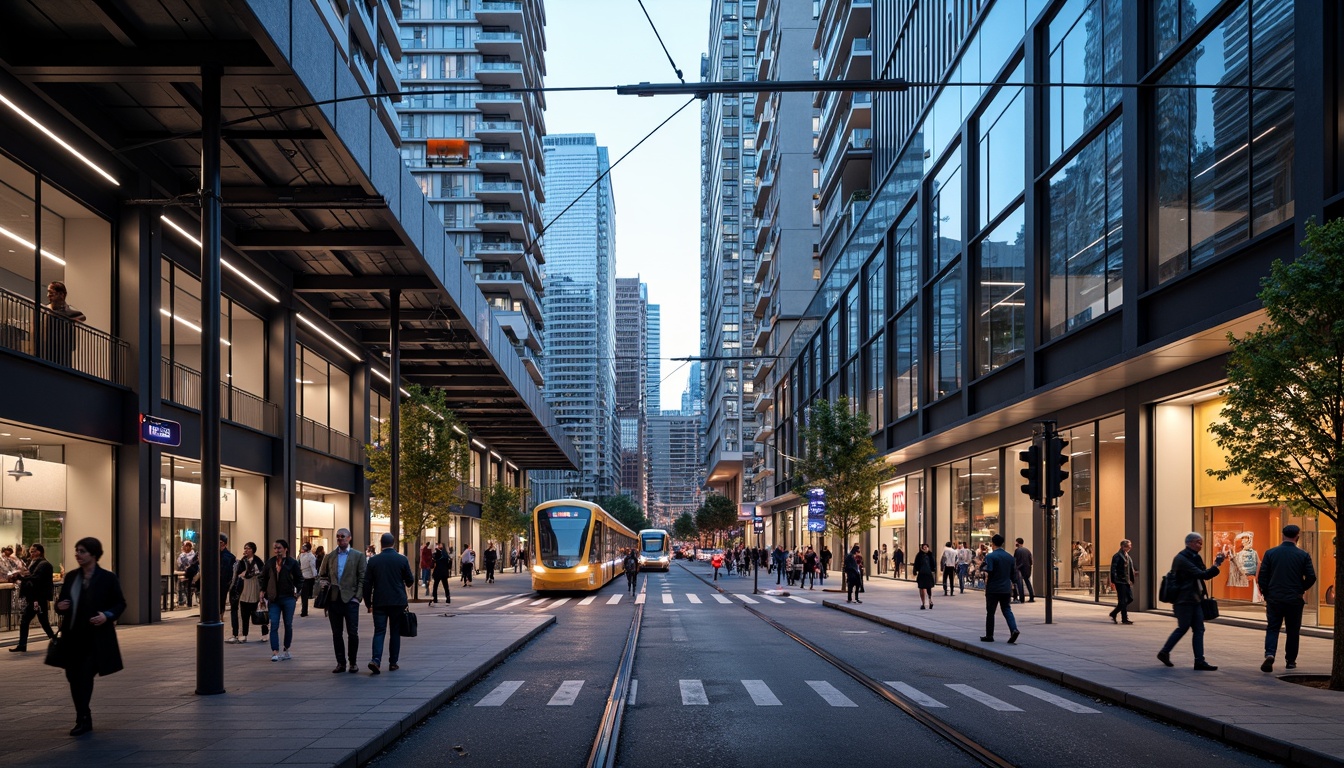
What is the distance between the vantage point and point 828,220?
71.3 meters

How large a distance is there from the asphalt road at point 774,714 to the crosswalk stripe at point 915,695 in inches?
0.9

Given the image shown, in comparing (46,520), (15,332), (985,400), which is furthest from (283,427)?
(985,400)

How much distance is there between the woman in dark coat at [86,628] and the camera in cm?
980

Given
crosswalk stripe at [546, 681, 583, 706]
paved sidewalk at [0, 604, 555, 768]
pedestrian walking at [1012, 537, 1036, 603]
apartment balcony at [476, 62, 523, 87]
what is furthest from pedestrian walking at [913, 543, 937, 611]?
apartment balcony at [476, 62, 523, 87]

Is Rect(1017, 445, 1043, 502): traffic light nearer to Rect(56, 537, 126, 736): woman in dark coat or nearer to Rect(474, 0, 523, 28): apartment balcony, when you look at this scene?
Rect(56, 537, 126, 736): woman in dark coat

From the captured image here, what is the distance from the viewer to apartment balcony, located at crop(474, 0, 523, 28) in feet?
277

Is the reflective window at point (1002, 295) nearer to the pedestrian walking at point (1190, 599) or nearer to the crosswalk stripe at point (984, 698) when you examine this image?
the pedestrian walking at point (1190, 599)

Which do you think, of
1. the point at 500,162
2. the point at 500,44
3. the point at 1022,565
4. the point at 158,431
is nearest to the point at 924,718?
the point at 158,431

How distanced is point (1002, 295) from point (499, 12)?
61776mm

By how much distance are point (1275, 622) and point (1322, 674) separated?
0.84 metres

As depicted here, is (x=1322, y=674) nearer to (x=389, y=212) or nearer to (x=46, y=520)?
(x=389, y=212)

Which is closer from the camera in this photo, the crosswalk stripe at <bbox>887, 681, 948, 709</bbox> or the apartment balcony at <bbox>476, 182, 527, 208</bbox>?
the crosswalk stripe at <bbox>887, 681, 948, 709</bbox>

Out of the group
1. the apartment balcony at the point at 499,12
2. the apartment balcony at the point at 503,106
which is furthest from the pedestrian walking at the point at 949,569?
the apartment balcony at the point at 499,12

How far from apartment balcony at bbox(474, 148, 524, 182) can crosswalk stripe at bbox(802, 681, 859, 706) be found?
74019 mm
